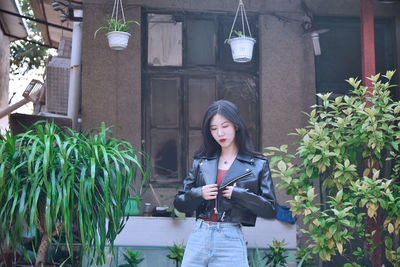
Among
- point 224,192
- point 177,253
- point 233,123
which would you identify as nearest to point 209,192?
point 224,192

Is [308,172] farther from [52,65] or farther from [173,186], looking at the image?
[52,65]

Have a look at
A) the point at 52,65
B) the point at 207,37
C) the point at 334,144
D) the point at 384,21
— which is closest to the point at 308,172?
the point at 334,144

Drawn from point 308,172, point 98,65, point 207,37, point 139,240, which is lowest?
point 139,240

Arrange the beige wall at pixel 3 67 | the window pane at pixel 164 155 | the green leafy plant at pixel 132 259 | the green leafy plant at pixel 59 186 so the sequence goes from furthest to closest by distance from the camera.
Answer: the beige wall at pixel 3 67, the window pane at pixel 164 155, the green leafy plant at pixel 132 259, the green leafy plant at pixel 59 186

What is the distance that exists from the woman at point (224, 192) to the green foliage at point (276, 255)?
62.7 inches

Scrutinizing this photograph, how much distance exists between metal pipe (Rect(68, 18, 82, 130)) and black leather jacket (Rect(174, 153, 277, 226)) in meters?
2.96

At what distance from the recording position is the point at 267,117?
18.2 feet

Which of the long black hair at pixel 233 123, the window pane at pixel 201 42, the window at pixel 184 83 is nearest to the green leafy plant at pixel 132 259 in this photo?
the window at pixel 184 83

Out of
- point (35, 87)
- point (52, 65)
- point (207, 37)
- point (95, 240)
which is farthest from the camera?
point (35, 87)

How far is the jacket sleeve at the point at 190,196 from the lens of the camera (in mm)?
2865

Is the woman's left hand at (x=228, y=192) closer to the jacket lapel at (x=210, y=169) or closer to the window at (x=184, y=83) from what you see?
the jacket lapel at (x=210, y=169)

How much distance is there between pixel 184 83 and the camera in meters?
5.61

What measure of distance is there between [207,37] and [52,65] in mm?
2118

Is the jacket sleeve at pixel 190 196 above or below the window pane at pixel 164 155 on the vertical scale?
below
